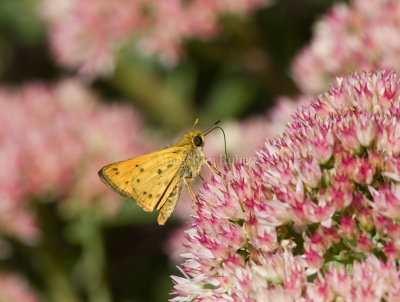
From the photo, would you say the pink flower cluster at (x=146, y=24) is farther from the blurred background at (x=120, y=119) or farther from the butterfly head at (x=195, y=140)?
the butterfly head at (x=195, y=140)

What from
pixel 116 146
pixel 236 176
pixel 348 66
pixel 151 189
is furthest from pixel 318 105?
pixel 116 146

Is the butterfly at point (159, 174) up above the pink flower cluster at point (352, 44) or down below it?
below

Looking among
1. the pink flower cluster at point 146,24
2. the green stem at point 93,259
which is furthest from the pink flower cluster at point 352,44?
the green stem at point 93,259

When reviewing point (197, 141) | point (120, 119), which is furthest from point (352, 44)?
point (120, 119)

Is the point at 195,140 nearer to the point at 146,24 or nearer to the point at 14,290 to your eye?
the point at 146,24

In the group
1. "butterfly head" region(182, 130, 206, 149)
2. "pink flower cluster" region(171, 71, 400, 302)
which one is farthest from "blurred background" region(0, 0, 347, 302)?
"pink flower cluster" region(171, 71, 400, 302)

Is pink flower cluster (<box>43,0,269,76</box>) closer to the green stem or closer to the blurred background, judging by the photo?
the blurred background
